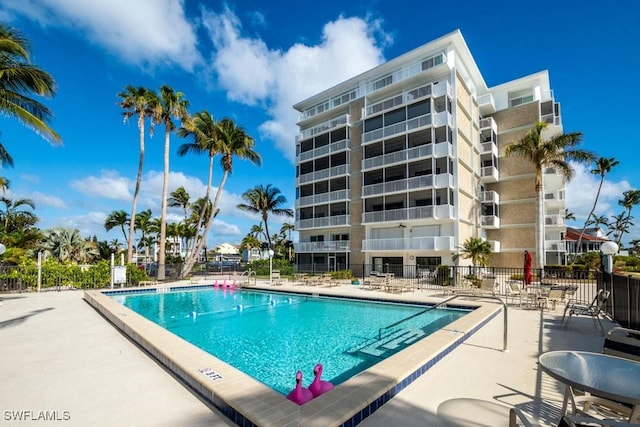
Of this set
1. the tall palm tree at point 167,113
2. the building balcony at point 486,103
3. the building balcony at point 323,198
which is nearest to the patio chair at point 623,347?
the tall palm tree at point 167,113

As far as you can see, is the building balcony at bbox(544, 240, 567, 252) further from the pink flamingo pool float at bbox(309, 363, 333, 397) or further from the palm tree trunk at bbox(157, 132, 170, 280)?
the palm tree trunk at bbox(157, 132, 170, 280)

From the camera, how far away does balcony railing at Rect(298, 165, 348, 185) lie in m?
30.2

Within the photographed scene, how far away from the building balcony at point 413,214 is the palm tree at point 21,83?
69.8 ft

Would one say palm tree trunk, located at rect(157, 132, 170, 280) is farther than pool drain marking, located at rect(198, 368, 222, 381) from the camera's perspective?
Yes

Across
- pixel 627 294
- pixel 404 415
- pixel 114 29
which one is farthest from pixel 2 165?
pixel 627 294

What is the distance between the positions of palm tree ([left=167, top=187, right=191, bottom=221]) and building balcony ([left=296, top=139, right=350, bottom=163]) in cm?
1820

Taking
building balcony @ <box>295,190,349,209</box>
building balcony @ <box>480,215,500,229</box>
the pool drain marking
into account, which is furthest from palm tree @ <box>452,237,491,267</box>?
the pool drain marking

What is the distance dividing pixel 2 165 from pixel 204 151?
15887 millimetres

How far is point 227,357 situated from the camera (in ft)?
24.1

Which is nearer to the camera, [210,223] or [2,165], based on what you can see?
[2,165]

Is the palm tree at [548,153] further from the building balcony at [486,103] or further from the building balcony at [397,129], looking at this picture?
the building balcony at [486,103]

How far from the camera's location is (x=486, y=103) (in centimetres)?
2914

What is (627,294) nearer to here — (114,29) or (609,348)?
(609,348)

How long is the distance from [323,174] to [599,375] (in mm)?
29234
